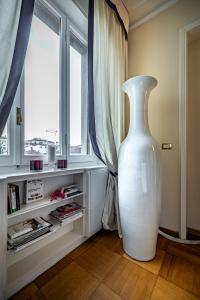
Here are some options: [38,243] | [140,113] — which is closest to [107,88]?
[140,113]

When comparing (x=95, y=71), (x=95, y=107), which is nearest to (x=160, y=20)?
(x=95, y=71)

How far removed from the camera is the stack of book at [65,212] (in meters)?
1.24

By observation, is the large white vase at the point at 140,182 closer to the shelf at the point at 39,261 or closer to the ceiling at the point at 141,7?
the shelf at the point at 39,261

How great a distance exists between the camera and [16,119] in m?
1.07

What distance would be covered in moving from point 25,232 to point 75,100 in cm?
131

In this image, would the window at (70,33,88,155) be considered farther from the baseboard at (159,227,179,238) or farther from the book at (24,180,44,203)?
the baseboard at (159,227,179,238)

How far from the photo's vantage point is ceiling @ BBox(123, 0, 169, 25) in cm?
160

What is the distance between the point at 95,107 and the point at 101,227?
4.25ft

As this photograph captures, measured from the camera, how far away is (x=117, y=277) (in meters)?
1.05

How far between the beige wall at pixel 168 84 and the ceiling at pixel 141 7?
0.31 ft

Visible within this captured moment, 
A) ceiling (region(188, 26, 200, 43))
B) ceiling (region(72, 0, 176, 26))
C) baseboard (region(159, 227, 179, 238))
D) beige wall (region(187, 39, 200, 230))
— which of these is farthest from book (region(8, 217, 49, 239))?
ceiling (region(188, 26, 200, 43))

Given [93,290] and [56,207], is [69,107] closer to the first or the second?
[56,207]

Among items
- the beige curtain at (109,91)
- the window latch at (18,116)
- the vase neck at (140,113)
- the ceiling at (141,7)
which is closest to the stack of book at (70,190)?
the beige curtain at (109,91)

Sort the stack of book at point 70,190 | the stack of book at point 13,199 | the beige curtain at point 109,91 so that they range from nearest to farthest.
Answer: the stack of book at point 13,199
the stack of book at point 70,190
the beige curtain at point 109,91
